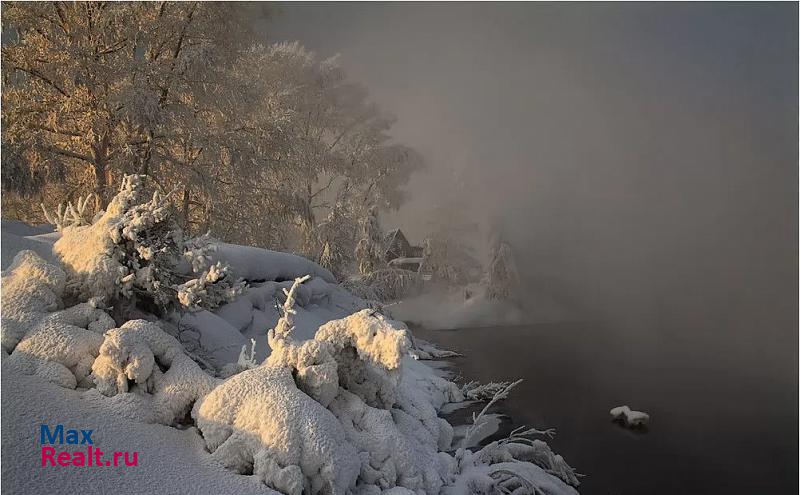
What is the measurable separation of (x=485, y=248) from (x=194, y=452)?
25927 millimetres

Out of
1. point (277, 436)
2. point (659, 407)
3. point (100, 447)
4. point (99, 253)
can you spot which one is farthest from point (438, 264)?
point (100, 447)

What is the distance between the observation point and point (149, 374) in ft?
13.9

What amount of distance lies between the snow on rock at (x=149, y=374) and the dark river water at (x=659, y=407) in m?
5.77

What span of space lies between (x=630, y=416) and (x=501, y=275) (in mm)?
16710

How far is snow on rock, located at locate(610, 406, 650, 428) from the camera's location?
31.7 ft

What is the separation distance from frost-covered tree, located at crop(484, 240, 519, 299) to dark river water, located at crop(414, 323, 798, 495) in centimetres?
760

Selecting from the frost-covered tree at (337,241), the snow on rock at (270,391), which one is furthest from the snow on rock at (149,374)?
the frost-covered tree at (337,241)

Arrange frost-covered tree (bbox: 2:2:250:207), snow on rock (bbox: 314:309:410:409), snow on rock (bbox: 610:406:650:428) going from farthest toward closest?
frost-covered tree (bbox: 2:2:250:207), snow on rock (bbox: 610:406:650:428), snow on rock (bbox: 314:309:410:409)

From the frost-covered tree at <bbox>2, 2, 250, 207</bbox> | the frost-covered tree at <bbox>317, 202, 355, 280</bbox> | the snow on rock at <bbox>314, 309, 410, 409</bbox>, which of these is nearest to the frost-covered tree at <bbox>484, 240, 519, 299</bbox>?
the frost-covered tree at <bbox>317, 202, 355, 280</bbox>

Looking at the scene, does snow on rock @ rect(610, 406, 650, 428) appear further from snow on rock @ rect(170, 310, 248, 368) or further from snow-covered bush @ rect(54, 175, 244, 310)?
snow-covered bush @ rect(54, 175, 244, 310)

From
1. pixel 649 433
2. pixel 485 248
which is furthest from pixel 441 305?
pixel 649 433

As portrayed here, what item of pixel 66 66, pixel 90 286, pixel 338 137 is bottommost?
pixel 90 286

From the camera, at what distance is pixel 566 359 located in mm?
15141

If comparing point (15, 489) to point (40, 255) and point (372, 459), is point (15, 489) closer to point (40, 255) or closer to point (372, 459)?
point (372, 459)
